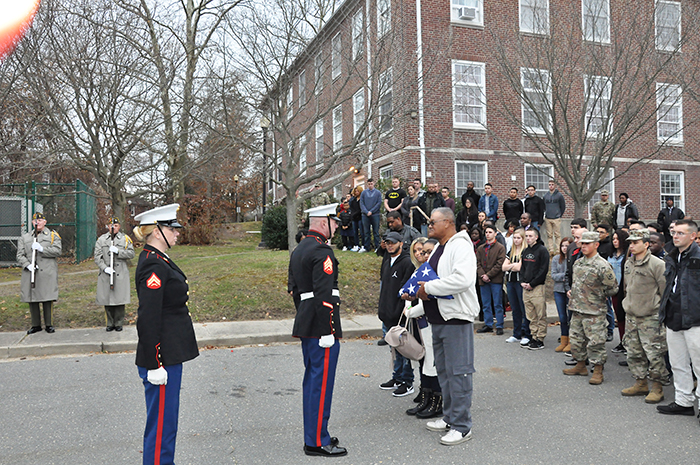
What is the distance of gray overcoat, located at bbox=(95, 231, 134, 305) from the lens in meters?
9.42

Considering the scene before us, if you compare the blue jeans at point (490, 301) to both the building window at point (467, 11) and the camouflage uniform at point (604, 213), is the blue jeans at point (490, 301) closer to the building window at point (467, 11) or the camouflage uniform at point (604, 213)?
the camouflage uniform at point (604, 213)

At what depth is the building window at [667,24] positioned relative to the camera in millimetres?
13895

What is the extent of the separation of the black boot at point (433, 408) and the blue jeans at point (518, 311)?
411cm

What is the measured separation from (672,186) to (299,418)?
24486mm

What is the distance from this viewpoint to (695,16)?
13641 mm

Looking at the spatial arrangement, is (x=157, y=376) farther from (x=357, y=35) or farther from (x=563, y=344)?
(x=357, y=35)

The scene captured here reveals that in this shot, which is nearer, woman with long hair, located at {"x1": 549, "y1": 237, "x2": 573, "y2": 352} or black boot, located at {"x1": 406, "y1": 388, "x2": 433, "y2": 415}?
black boot, located at {"x1": 406, "y1": 388, "x2": 433, "y2": 415}

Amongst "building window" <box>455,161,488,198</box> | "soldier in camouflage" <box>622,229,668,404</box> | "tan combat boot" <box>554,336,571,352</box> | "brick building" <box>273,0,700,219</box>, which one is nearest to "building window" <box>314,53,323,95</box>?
"brick building" <box>273,0,700,219</box>

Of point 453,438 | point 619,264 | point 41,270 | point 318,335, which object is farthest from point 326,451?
point 41,270

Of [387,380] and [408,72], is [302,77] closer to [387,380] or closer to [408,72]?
[408,72]

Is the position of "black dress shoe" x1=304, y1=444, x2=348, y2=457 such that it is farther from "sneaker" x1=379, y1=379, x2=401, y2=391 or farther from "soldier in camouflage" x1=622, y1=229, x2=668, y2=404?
"soldier in camouflage" x1=622, y1=229, x2=668, y2=404

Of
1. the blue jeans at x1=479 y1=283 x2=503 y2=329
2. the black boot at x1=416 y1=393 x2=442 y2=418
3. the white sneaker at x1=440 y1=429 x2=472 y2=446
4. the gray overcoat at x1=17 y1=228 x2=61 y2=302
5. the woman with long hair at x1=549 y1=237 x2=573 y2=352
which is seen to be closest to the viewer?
the white sneaker at x1=440 y1=429 x2=472 y2=446

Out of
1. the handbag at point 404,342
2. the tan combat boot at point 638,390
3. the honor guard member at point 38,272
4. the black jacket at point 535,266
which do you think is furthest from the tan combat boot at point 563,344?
the honor guard member at point 38,272

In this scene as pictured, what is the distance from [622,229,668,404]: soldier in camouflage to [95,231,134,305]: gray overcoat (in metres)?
7.92
